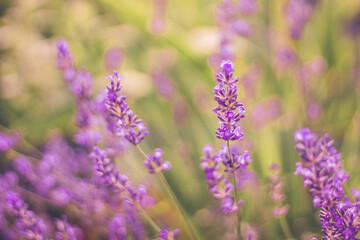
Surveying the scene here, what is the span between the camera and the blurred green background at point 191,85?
1.14 m

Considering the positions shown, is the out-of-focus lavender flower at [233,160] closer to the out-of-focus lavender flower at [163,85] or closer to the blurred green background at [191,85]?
the blurred green background at [191,85]

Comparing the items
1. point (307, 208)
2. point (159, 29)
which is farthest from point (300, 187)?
point (159, 29)

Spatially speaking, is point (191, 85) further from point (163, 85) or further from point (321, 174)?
point (321, 174)

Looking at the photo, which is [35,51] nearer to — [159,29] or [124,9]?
[124,9]

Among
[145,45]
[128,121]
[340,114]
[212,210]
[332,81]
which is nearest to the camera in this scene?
[128,121]

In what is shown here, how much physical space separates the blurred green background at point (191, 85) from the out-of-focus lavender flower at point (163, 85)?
5cm

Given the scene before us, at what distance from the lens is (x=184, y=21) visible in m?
1.86

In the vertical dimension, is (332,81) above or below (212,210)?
above

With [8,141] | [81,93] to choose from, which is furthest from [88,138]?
[8,141]

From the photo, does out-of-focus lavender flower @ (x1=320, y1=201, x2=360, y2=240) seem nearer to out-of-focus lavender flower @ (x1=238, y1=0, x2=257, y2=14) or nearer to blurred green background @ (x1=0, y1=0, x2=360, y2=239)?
blurred green background @ (x1=0, y1=0, x2=360, y2=239)

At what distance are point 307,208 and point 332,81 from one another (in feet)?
2.18

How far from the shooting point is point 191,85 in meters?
1.45

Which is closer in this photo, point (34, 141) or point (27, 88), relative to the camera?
point (34, 141)

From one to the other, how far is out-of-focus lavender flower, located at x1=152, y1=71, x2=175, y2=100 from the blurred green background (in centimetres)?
5
